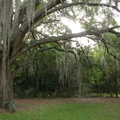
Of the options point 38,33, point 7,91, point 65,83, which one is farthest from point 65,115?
point 65,83

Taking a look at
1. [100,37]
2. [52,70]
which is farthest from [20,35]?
[52,70]

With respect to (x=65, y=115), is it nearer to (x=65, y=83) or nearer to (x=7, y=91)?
(x=7, y=91)

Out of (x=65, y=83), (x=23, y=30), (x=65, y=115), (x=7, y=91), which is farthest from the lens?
(x=65, y=83)

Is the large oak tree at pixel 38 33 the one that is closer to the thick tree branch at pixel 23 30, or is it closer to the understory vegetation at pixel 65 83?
the thick tree branch at pixel 23 30

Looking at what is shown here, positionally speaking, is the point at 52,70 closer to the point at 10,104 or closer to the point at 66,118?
the point at 10,104

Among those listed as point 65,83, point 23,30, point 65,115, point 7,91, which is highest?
point 23,30

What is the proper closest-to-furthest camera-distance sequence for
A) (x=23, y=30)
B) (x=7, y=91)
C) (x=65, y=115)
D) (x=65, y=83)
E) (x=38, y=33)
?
(x=65, y=115), (x=23, y=30), (x=7, y=91), (x=38, y=33), (x=65, y=83)

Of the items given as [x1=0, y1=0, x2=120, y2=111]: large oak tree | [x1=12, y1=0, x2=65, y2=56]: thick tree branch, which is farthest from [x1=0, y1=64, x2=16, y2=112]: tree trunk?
[x1=12, y1=0, x2=65, y2=56]: thick tree branch

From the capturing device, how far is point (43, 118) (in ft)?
19.5

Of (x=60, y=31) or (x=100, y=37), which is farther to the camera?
(x=60, y=31)

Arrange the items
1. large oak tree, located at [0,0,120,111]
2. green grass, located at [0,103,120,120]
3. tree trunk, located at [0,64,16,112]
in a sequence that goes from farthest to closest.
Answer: tree trunk, located at [0,64,16,112] → large oak tree, located at [0,0,120,111] → green grass, located at [0,103,120,120]

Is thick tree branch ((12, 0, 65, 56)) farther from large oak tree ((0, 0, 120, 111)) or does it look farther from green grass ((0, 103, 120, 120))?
green grass ((0, 103, 120, 120))

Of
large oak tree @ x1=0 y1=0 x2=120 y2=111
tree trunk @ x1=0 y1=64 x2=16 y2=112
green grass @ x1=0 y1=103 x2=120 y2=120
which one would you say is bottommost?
green grass @ x1=0 y1=103 x2=120 y2=120

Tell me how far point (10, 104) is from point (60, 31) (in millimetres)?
5359
